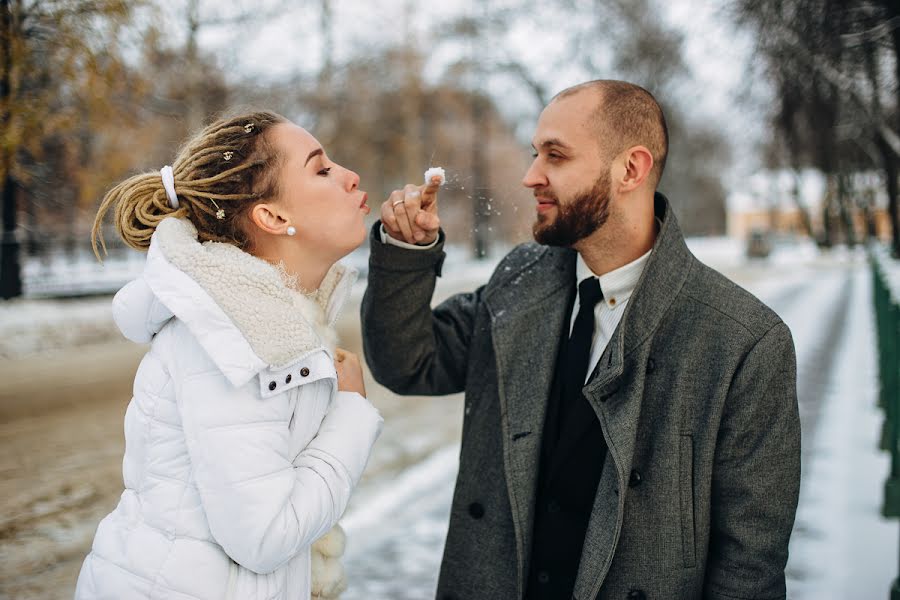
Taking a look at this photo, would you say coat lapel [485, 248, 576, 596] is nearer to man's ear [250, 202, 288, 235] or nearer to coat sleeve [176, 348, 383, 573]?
coat sleeve [176, 348, 383, 573]

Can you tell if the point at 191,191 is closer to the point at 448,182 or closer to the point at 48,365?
the point at 448,182

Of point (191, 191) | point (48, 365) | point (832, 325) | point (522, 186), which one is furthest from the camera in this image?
point (832, 325)

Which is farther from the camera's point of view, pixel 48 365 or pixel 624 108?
pixel 48 365

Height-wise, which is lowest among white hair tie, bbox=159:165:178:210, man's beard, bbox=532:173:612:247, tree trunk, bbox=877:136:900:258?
man's beard, bbox=532:173:612:247

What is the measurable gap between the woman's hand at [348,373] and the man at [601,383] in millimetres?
336

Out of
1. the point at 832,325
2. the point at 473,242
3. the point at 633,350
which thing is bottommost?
the point at 832,325

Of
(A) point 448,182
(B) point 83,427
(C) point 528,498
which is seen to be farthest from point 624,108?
(B) point 83,427

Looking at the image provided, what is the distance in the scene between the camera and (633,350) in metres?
1.88

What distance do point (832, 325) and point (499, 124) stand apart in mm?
15514

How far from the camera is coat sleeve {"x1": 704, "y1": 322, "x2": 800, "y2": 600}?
176 centimetres

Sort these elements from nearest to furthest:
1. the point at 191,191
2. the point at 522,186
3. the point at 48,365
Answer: the point at 191,191 → the point at 522,186 → the point at 48,365

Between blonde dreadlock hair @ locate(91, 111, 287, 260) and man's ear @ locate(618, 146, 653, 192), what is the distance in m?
1.03

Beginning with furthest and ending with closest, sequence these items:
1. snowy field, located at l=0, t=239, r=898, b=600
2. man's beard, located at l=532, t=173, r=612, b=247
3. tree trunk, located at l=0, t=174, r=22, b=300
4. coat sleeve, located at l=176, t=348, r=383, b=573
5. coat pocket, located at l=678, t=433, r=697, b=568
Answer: tree trunk, located at l=0, t=174, r=22, b=300 → snowy field, located at l=0, t=239, r=898, b=600 → man's beard, located at l=532, t=173, r=612, b=247 → coat pocket, located at l=678, t=433, r=697, b=568 → coat sleeve, located at l=176, t=348, r=383, b=573

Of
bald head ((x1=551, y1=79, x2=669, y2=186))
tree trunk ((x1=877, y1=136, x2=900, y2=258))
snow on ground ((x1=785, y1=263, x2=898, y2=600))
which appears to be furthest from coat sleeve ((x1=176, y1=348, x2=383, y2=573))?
tree trunk ((x1=877, y1=136, x2=900, y2=258))
